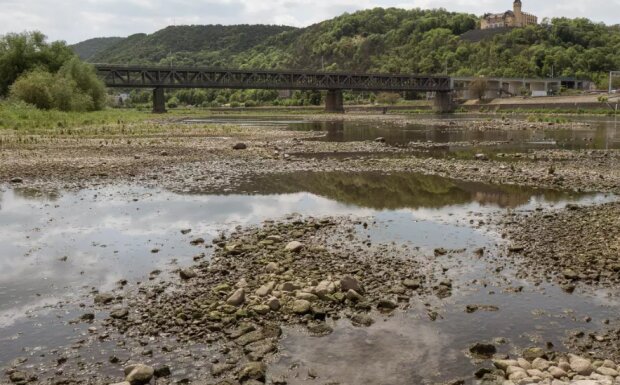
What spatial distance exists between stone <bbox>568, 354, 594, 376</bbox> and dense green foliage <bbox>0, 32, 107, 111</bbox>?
236 ft

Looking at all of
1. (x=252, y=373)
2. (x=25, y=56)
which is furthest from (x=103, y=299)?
(x=25, y=56)

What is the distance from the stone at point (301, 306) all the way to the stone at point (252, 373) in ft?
6.32

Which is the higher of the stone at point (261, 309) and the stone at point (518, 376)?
the stone at point (261, 309)

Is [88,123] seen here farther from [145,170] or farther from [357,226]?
[357,226]

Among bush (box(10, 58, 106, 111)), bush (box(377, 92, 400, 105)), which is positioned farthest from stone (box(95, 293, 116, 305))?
bush (box(377, 92, 400, 105))

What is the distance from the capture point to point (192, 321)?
8.71 meters

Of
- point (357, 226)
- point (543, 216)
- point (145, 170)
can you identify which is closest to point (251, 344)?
point (357, 226)

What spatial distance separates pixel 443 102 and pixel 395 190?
138625mm

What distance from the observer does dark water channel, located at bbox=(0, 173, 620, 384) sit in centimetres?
782

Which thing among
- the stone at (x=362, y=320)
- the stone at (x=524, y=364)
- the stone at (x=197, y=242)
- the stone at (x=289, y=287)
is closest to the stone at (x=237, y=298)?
the stone at (x=289, y=287)

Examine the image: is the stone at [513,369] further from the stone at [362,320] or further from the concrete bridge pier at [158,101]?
the concrete bridge pier at [158,101]

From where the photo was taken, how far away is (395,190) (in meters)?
21.5

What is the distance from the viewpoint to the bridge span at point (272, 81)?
12888 cm

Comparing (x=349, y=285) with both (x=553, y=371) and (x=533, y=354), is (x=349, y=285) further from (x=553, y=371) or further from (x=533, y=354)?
(x=553, y=371)
